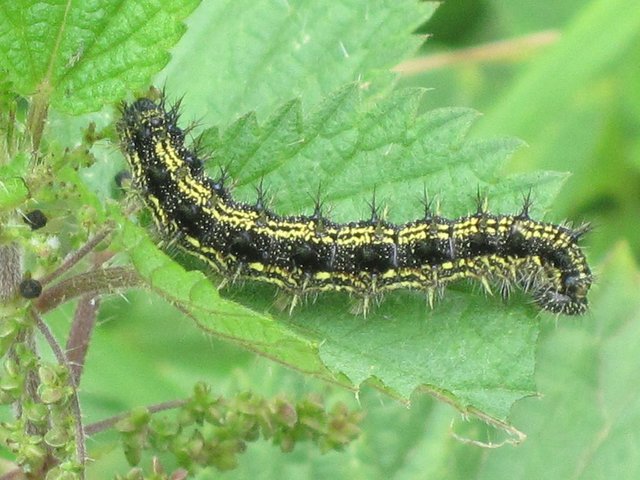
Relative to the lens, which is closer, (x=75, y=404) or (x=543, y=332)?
(x=75, y=404)

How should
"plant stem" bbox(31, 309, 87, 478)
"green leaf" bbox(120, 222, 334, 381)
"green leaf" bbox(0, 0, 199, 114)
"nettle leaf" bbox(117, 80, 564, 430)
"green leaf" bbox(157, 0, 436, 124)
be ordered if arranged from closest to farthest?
1. "green leaf" bbox(120, 222, 334, 381)
2. "plant stem" bbox(31, 309, 87, 478)
3. "green leaf" bbox(0, 0, 199, 114)
4. "nettle leaf" bbox(117, 80, 564, 430)
5. "green leaf" bbox(157, 0, 436, 124)

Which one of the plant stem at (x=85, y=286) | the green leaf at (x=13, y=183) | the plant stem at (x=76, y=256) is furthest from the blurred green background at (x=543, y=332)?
the green leaf at (x=13, y=183)

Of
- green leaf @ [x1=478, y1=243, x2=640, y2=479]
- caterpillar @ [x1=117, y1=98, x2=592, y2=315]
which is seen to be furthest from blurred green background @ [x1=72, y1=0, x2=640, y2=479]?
caterpillar @ [x1=117, y1=98, x2=592, y2=315]

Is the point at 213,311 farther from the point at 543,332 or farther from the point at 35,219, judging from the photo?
the point at 543,332

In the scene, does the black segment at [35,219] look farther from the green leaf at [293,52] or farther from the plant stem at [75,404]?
the green leaf at [293,52]

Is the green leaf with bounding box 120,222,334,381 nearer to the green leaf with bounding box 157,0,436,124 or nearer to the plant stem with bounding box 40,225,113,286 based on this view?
the plant stem with bounding box 40,225,113,286

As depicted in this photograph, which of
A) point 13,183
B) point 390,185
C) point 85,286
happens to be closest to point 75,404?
point 85,286
